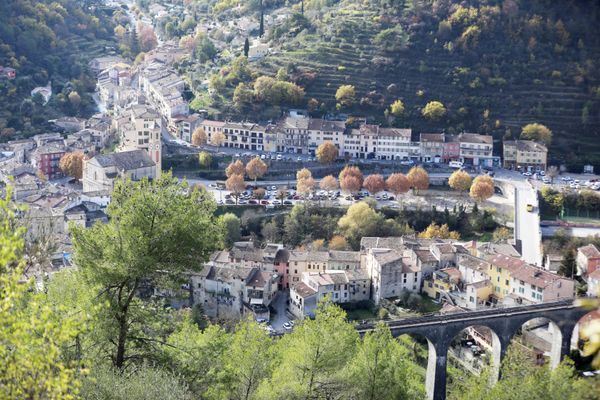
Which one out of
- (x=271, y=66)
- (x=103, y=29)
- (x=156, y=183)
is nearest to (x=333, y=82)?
(x=271, y=66)

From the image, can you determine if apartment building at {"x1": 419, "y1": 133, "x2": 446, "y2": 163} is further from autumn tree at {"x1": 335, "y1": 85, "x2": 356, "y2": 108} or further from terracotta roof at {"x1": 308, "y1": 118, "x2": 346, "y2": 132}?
autumn tree at {"x1": 335, "y1": 85, "x2": 356, "y2": 108}

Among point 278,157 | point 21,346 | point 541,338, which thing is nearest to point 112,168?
point 278,157

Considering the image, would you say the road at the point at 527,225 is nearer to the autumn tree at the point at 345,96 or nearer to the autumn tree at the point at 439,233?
the autumn tree at the point at 439,233

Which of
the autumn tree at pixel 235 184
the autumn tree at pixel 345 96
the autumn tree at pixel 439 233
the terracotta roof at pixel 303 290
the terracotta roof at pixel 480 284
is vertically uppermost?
the autumn tree at pixel 345 96

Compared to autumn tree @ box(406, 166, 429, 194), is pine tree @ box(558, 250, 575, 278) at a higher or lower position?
lower

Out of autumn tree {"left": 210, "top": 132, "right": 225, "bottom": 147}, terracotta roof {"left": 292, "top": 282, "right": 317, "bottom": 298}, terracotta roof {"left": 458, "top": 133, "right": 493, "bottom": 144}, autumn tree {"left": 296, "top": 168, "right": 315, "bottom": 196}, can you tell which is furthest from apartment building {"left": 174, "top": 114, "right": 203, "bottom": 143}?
terracotta roof {"left": 292, "top": 282, "right": 317, "bottom": 298}

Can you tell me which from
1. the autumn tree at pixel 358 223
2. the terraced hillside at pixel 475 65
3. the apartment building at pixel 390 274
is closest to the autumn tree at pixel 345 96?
the terraced hillside at pixel 475 65
